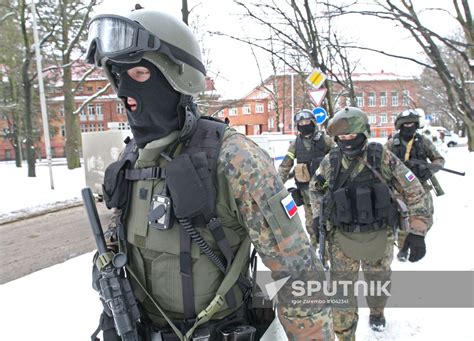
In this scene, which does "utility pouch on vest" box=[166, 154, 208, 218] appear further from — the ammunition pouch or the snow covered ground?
the ammunition pouch

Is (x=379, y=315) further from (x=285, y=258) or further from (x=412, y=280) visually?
(x=285, y=258)

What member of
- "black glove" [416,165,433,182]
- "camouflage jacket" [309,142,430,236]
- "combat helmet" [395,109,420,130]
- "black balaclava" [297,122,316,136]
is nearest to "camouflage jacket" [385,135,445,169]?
"black glove" [416,165,433,182]

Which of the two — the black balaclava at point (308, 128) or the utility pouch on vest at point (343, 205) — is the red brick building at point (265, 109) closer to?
the black balaclava at point (308, 128)

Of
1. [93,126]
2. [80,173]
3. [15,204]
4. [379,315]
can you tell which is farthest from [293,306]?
[93,126]

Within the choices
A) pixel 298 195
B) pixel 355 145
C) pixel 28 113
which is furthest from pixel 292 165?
pixel 28 113

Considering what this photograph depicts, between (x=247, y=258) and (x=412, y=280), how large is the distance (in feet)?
11.0

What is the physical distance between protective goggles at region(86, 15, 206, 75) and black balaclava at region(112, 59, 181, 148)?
0.21 feet

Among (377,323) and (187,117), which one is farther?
(377,323)

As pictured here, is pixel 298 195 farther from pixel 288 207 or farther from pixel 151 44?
pixel 151 44

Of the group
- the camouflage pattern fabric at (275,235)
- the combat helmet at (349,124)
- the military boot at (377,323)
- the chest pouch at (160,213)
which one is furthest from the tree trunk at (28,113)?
the camouflage pattern fabric at (275,235)

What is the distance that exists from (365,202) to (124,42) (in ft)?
7.33

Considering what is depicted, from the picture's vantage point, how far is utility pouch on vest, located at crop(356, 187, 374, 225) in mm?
2844

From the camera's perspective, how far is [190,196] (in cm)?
121

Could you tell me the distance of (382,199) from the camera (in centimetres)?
283
